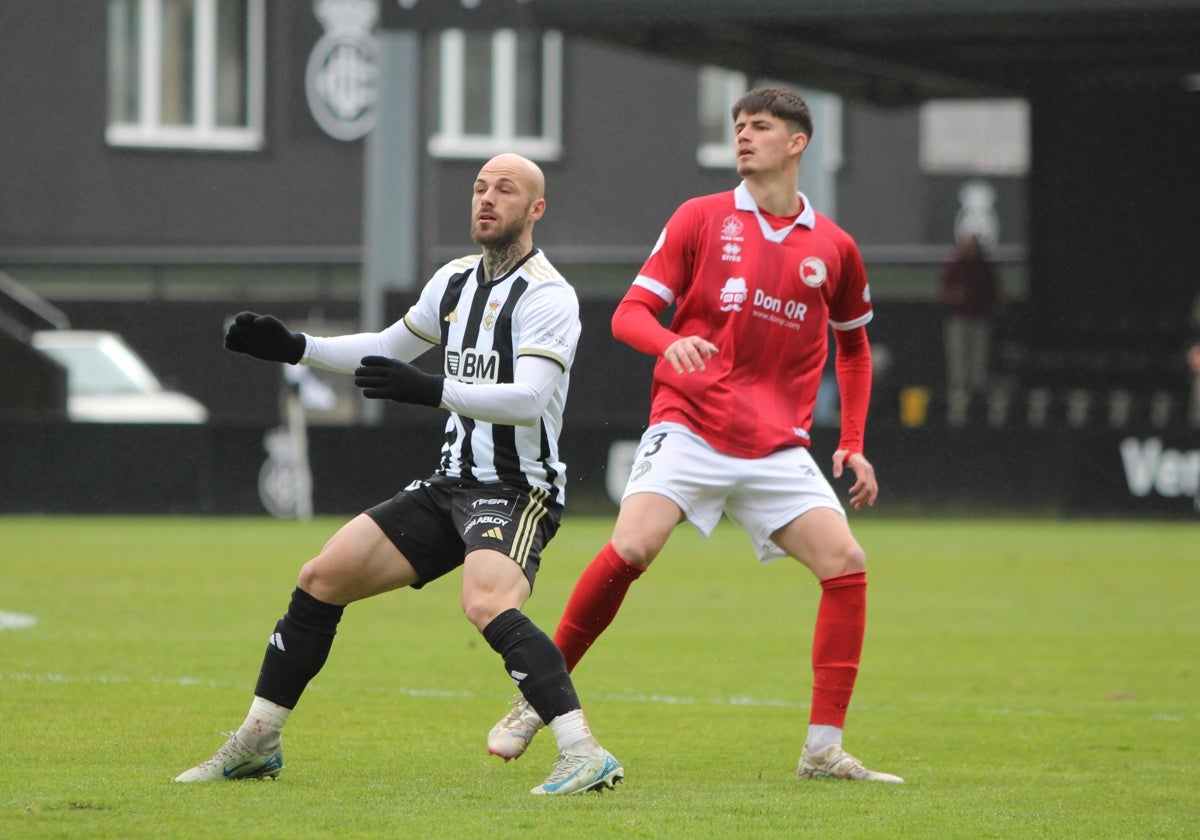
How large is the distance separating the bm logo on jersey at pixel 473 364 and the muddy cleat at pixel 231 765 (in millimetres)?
1245

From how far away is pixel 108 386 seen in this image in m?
23.6

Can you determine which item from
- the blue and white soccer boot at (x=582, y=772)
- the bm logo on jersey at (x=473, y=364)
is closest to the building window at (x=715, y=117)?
the bm logo on jersey at (x=473, y=364)

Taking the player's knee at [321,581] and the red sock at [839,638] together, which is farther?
the red sock at [839,638]

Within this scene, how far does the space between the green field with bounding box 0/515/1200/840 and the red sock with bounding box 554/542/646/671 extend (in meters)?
0.43

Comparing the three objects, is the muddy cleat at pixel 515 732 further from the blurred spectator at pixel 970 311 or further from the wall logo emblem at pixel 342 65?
the wall logo emblem at pixel 342 65

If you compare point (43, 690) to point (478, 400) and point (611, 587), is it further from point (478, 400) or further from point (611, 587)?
point (478, 400)

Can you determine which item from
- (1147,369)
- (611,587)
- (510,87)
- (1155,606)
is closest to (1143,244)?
(1147,369)

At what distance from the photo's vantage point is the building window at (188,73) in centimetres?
3397

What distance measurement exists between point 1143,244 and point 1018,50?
3.91m

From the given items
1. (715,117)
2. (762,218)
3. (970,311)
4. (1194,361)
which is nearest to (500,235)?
(762,218)

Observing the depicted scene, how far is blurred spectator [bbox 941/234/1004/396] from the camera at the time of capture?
26.0m

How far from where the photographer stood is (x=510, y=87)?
3625 centimetres

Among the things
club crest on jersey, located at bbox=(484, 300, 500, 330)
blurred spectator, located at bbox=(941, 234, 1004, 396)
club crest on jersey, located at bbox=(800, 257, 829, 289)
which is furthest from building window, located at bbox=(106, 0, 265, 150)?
club crest on jersey, located at bbox=(484, 300, 500, 330)

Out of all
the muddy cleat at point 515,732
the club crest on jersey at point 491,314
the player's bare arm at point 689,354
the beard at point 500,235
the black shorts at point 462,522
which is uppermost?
the beard at point 500,235
